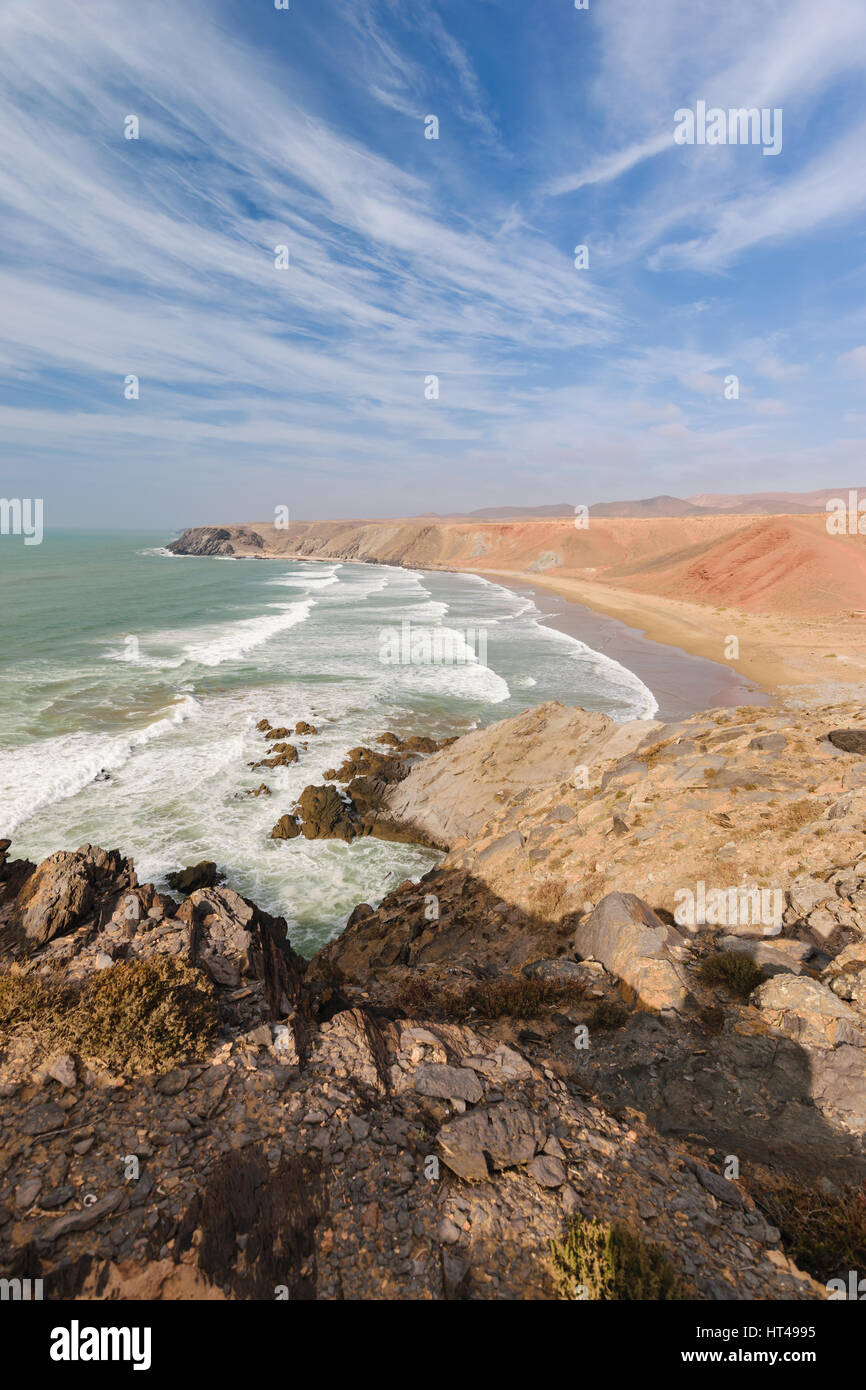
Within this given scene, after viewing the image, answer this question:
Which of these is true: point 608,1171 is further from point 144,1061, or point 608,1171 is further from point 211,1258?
point 144,1061

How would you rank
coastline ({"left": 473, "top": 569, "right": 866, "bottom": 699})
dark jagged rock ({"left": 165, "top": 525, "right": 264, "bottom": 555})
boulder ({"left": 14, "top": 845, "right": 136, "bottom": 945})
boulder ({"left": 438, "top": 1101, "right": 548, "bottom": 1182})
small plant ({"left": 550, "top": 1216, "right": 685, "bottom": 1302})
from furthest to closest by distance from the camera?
1. dark jagged rock ({"left": 165, "top": 525, "right": 264, "bottom": 555})
2. coastline ({"left": 473, "top": 569, "right": 866, "bottom": 699})
3. boulder ({"left": 14, "top": 845, "right": 136, "bottom": 945})
4. boulder ({"left": 438, "top": 1101, "right": 548, "bottom": 1182})
5. small plant ({"left": 550, "top": 1216, "right": 685, "bottom": 1302})

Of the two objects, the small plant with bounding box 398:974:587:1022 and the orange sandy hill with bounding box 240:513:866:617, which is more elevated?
the orange sandy hill with bounding box 240:513:866:617

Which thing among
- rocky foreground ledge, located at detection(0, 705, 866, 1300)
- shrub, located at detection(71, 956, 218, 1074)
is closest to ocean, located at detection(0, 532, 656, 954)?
rocky foreground ledge, located at detection(0, 705, 866, 1300)

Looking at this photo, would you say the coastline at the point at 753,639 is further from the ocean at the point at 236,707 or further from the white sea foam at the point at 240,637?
the white sea foam at the point at 240,637

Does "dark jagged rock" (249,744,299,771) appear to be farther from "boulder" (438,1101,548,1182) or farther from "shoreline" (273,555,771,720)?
"shoreline" (273,555,771,720)

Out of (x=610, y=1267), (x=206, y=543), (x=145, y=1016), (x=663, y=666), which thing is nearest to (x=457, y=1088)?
(x=610, y=1267)

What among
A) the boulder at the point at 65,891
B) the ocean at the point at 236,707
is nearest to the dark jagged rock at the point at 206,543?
the ocean at the point at 236,707

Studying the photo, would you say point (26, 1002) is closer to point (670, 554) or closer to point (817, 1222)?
point (817, 1222)
